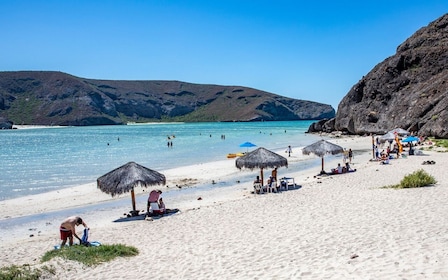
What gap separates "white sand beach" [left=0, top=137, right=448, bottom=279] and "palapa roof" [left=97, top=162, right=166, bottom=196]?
3.90 ft

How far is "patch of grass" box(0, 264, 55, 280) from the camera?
25.1ft

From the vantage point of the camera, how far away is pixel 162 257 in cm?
903

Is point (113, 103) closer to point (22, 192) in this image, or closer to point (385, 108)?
point (385, 108)

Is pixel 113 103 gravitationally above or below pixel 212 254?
above

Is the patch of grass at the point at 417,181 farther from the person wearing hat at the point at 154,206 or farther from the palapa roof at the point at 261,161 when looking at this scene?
the person wearing hat at the point at 154,206

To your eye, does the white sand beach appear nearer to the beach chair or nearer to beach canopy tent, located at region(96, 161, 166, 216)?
the beach chair

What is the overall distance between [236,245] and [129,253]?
2491 millimetres

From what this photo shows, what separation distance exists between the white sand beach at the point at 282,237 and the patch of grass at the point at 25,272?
0.28 m

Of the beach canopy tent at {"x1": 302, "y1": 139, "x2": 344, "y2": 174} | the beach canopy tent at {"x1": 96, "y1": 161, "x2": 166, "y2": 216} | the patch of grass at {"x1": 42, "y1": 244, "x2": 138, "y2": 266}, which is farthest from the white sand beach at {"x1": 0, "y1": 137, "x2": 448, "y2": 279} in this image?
the beach canopy tent at {"x1": 302, "y1": 139, "x2": 344, "y2": 174}

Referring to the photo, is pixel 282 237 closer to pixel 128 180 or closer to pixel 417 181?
pixel 128 180

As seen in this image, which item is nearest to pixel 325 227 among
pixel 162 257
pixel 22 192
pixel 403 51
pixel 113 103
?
pixel 162 257

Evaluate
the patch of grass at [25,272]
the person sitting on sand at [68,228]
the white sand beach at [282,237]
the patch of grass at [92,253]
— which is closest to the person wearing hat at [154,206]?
the white sand beach at [282,237]

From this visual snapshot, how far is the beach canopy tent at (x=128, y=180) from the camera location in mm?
14328

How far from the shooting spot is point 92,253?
9211 mm
